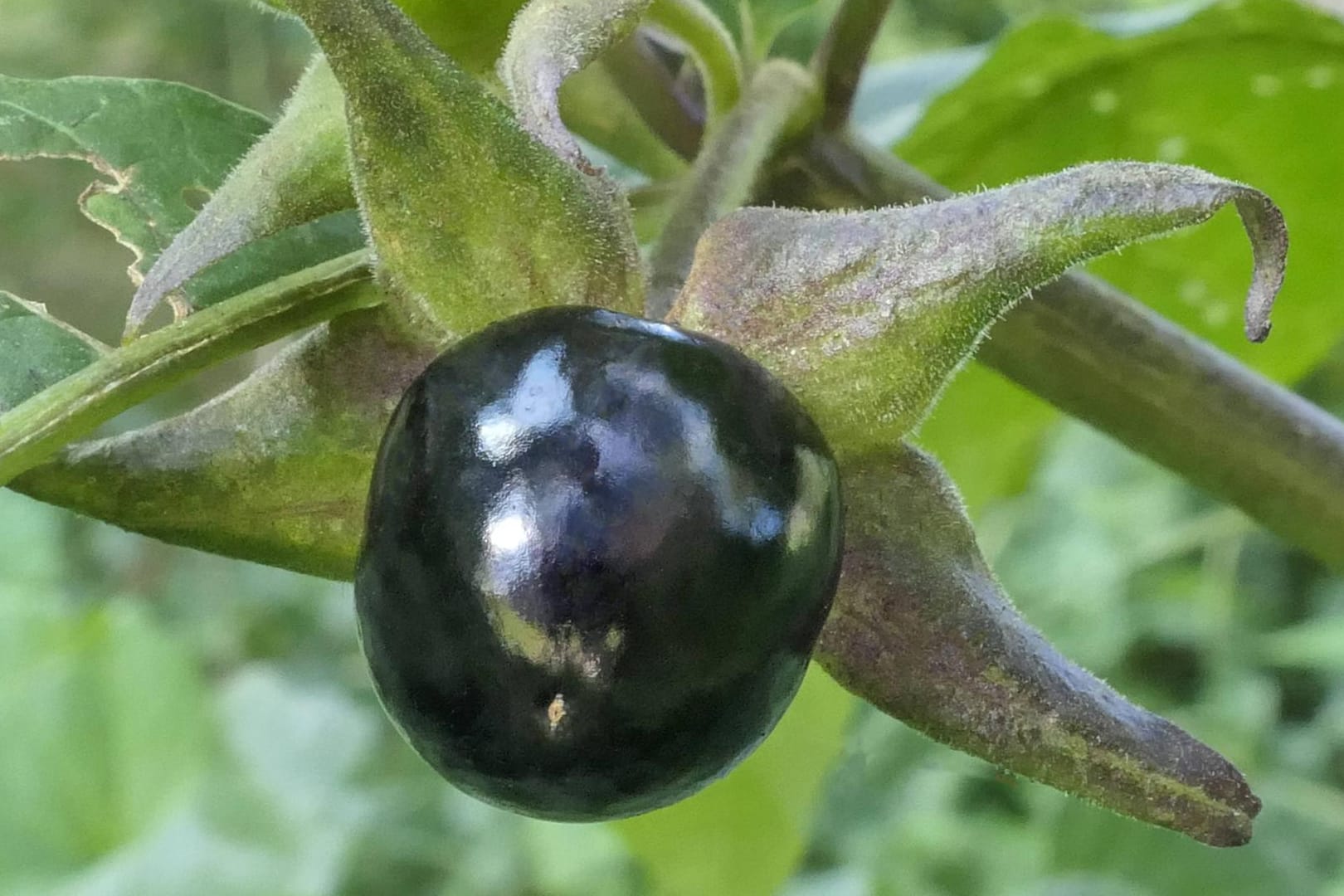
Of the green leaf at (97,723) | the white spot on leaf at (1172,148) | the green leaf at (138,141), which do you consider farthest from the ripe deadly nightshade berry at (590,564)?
the green leaf at (97,723)

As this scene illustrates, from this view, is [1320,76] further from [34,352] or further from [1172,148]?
[34,352]

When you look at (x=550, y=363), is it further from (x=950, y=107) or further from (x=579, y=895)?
(x=579, y=895)

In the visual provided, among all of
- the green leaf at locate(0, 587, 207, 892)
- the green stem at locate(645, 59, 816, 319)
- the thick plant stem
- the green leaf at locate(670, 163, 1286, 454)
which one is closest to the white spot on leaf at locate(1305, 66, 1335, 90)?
the thick plant stem

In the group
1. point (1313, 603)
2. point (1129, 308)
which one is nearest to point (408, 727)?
point (1129, 308)

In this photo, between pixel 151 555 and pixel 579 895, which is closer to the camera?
pixel 579 895

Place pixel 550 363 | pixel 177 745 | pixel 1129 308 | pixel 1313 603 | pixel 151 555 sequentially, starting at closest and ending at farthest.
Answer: pixel 550 363 → pixel 1129 308 → pixel 177 745 → pixel 1313 603 → pixel 151 555

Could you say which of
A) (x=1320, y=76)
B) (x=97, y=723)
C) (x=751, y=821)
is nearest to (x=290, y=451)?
(x=751, y=821)
